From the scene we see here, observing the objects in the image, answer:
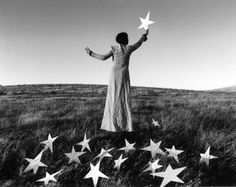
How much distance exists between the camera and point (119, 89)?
19.8 ft

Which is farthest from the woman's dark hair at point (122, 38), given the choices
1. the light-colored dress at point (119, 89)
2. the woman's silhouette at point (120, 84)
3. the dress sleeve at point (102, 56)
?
the dress sleeve at point (102, 56)

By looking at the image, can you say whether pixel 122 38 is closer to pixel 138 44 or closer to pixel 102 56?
pixel 138 44

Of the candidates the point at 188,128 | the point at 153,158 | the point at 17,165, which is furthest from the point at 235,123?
the point at 17,165

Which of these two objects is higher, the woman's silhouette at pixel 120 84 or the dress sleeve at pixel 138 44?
the dress sleeve at pixel 138 44

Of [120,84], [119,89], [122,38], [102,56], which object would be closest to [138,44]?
[122,38]

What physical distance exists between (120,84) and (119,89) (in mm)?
114

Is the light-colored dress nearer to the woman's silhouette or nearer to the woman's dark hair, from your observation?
the woman's silhouette

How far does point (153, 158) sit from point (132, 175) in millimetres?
544

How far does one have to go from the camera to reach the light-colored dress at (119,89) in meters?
5.96

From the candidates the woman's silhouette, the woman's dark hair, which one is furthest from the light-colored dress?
the woman's dark hair

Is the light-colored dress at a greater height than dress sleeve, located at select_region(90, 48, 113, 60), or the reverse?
dress sleeve, located at select_region(90, 48, 113, 60)

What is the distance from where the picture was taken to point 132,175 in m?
4.05

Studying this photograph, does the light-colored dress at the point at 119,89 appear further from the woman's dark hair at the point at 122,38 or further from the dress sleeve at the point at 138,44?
the woman's dark hair at the point at 122,38

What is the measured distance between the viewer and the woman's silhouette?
597 cm
